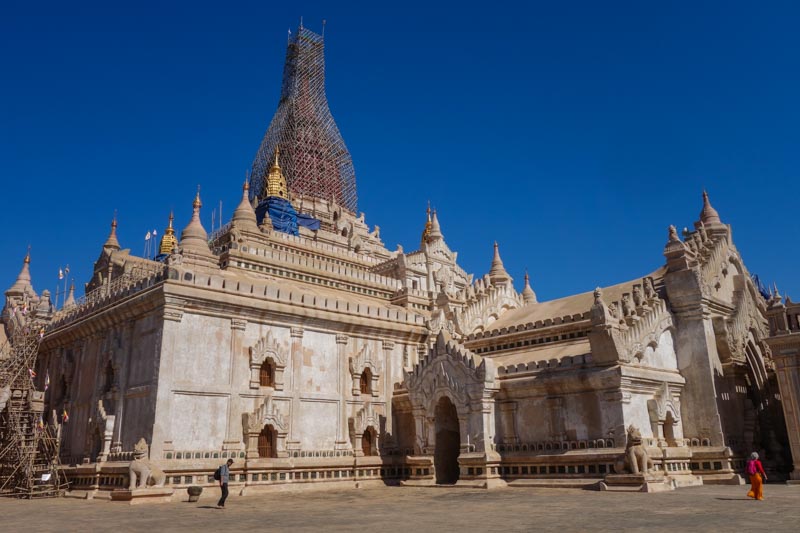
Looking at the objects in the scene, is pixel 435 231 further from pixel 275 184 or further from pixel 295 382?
pixel 295 382

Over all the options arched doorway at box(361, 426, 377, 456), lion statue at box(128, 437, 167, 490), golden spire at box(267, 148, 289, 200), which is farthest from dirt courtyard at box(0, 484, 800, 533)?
golden spire at box(267, 148, 289, 200)

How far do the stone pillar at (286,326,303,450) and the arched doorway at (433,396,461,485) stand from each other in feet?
22.4

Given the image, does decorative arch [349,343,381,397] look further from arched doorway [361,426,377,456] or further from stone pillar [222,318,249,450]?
stone pillar [222,318,249,450]

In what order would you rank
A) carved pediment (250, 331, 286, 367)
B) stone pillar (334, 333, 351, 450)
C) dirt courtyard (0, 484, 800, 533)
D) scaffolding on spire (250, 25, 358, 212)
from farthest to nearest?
scaffolding on spire (250, 25, 358, 212), stone pillar (334, 333, 351, 450), carved pediment (250, 331, 286, 367), dirt courtyard (0, 484, 800, 533)

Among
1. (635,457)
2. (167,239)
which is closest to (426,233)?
(167,239)

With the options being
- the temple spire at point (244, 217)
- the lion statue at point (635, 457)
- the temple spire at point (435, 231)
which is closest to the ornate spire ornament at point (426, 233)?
the temple spire at point (435, 231)

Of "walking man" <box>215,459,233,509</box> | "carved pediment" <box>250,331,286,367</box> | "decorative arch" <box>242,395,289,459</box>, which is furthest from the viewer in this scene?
"carved pediment" <box>250,331,286,367</box>

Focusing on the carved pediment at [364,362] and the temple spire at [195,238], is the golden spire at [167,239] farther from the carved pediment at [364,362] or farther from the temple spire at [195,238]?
the carved pediment at [364,362]

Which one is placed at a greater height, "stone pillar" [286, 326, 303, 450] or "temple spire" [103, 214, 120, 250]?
"temple spire" [103, 214, 120, 250]

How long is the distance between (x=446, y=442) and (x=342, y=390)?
5.96 metres

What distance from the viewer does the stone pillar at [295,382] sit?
33094 millimetres

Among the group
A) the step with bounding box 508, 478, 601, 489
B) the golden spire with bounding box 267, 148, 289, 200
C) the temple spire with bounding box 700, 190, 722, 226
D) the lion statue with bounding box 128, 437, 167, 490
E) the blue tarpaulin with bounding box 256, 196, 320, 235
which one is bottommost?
the step with bounding box 508, 478, 601, 489

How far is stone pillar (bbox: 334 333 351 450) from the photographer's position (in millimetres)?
35031

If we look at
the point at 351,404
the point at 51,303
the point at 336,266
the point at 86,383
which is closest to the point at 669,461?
the point at 351,404
